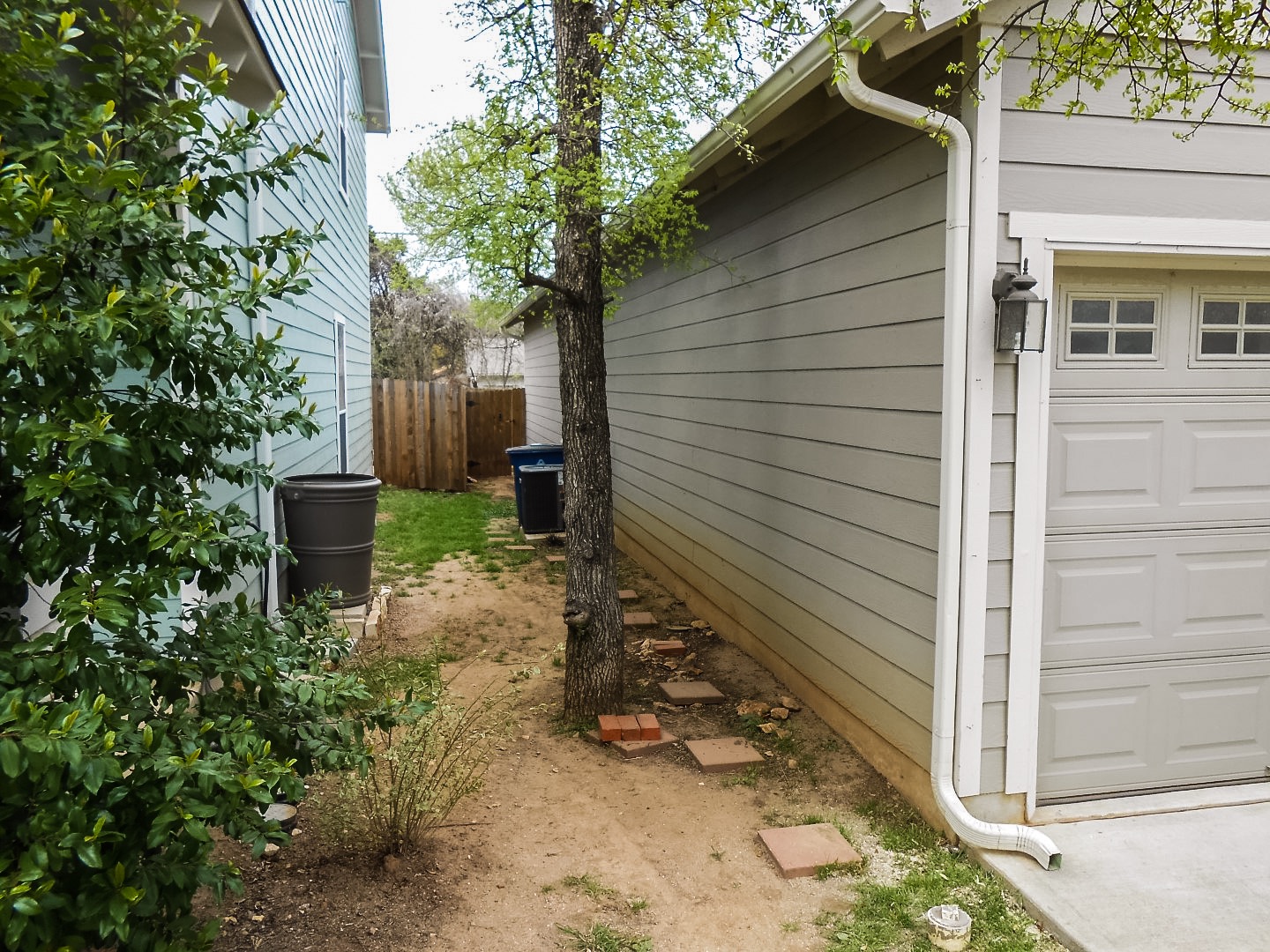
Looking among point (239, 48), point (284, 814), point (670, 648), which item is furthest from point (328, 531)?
point (239, 48)

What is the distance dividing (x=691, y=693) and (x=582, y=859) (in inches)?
76.1

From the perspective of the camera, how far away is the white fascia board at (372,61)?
40.8 ft

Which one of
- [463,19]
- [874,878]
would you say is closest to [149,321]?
[874,878]

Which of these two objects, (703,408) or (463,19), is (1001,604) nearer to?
(703,408)

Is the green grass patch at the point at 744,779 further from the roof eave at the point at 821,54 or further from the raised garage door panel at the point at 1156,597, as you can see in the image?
the roof eave at the point at 821,54

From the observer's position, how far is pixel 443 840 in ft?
12.1

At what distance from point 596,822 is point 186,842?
2059 millimetres

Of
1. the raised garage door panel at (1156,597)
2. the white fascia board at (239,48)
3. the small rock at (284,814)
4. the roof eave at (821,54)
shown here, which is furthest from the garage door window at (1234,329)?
the small rock at (284,814)

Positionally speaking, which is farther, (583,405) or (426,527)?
(426,527)

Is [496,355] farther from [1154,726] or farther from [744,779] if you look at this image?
[1154,726]

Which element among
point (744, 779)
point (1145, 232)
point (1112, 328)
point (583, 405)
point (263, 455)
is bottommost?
point (744, 779)

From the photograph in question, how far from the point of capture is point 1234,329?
399 centimetres

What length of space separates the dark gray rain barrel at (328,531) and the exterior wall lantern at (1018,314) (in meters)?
3.88

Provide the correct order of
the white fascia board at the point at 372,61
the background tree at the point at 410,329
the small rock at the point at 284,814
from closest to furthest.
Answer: the small rock at the point at 284,814
the white fascia board at the point at 372,61
the background tree at the point at 410,329
